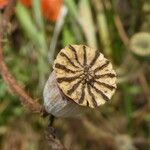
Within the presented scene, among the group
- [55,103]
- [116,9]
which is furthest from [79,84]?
[116,9]

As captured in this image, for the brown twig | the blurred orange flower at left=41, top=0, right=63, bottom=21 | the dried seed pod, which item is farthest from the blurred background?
the brown twig

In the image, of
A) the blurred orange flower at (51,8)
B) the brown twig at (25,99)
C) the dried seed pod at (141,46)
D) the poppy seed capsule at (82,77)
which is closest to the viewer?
the poppy seed capsule at (82,77)

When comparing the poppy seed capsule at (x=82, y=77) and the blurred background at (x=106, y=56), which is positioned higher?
the poppy seed capsule at (x=82, y=77)

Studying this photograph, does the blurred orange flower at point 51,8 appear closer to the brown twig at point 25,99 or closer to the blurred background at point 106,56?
the blurred background at point 106,56

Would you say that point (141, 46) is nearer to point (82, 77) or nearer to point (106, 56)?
point (106, 56)

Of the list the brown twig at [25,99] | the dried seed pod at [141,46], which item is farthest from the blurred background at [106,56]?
the brown twig at [25,99]

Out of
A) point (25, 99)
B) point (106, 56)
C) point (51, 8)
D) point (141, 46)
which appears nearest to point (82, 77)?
point (25, 99)

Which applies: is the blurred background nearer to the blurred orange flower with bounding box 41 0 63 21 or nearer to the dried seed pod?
the blurred orange flower with bounding box 41 0 63 21
